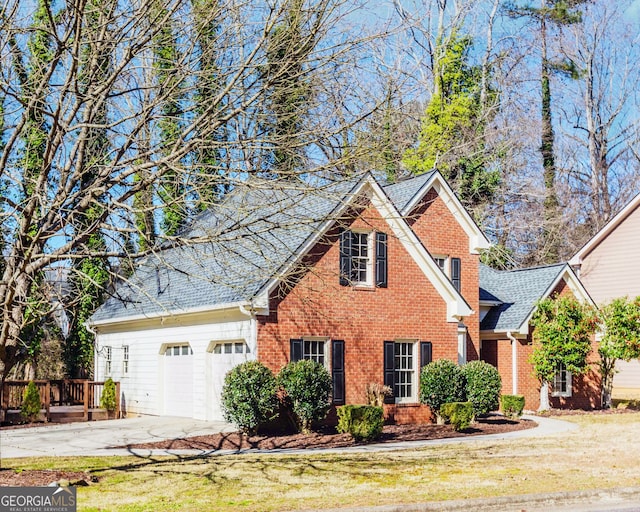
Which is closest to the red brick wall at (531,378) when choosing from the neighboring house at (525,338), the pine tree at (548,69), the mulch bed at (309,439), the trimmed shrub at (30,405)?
the neighboring house at (525,338)

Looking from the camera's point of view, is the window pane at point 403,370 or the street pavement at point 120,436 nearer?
the street pavement at point 120,436

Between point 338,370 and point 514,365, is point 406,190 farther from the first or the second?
point 338,370

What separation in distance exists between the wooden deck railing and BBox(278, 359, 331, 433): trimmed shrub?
25.6 ft

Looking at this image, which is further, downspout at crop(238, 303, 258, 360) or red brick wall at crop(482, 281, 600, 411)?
red brick wall at crop(482, 281, 600, 411)

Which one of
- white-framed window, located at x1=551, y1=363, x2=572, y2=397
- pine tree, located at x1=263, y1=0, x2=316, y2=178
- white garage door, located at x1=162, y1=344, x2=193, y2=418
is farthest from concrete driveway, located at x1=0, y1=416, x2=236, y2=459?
white-framed window, located at x1=551, y1=363, x2=572, y2=397

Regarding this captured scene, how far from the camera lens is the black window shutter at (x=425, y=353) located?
2334 centimetres

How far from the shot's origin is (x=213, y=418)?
22172mm

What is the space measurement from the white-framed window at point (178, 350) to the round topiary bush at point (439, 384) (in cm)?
651

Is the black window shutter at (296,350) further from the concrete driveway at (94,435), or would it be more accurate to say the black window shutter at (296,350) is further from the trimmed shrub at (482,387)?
the trimmed shrub at (482,387)

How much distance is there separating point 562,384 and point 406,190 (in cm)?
873

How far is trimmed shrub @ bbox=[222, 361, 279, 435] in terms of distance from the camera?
19.0 meters

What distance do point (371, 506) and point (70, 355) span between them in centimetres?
2451

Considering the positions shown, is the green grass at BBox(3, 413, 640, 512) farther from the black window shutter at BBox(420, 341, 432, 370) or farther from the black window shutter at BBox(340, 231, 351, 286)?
the black window shutter at BBox(340, 231, 351, 286)

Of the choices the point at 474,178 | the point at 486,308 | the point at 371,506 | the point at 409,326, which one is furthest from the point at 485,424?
the point at 474,178
